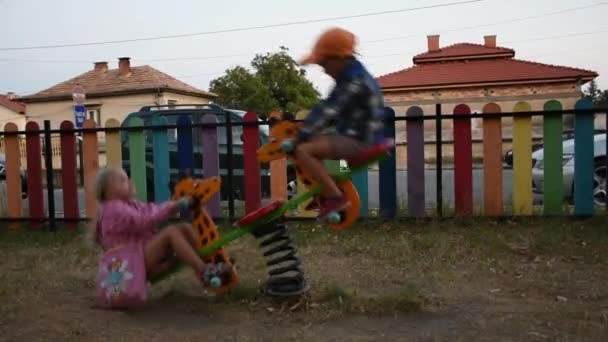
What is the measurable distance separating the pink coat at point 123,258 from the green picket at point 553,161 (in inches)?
164

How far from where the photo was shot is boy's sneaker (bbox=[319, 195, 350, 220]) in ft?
12.2

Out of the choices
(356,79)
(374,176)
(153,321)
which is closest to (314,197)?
(356,79)

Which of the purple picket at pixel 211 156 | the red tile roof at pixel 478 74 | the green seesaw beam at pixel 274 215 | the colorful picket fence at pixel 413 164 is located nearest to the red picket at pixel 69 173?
the colorful picket fence at pixel 413 164

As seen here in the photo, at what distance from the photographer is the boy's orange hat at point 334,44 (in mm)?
3555

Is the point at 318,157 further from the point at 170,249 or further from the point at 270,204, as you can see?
the point at 170,249

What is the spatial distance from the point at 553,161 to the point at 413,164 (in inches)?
55.5

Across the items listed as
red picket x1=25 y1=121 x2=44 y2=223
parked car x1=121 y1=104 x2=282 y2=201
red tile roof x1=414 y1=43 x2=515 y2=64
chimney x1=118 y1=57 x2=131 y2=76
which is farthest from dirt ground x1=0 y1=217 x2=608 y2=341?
chimney x1=118 y1=57 x2=131 y2=76

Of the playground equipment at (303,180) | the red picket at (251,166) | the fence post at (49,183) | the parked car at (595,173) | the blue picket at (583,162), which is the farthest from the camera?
the parked car at (595,173)

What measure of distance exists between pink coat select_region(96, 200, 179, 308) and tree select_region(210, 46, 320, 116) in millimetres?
40197

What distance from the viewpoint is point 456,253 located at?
5227 millimetres

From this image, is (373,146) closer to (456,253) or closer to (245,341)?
(245,341)

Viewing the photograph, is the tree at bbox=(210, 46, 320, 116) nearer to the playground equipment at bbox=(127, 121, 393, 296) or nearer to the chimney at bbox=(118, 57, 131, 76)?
the chimney at bbox=(118, 57, 131, 76)

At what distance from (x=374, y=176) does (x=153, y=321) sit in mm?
11663

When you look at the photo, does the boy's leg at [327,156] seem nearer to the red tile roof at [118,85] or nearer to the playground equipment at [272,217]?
the playground equipment at [272,217]
